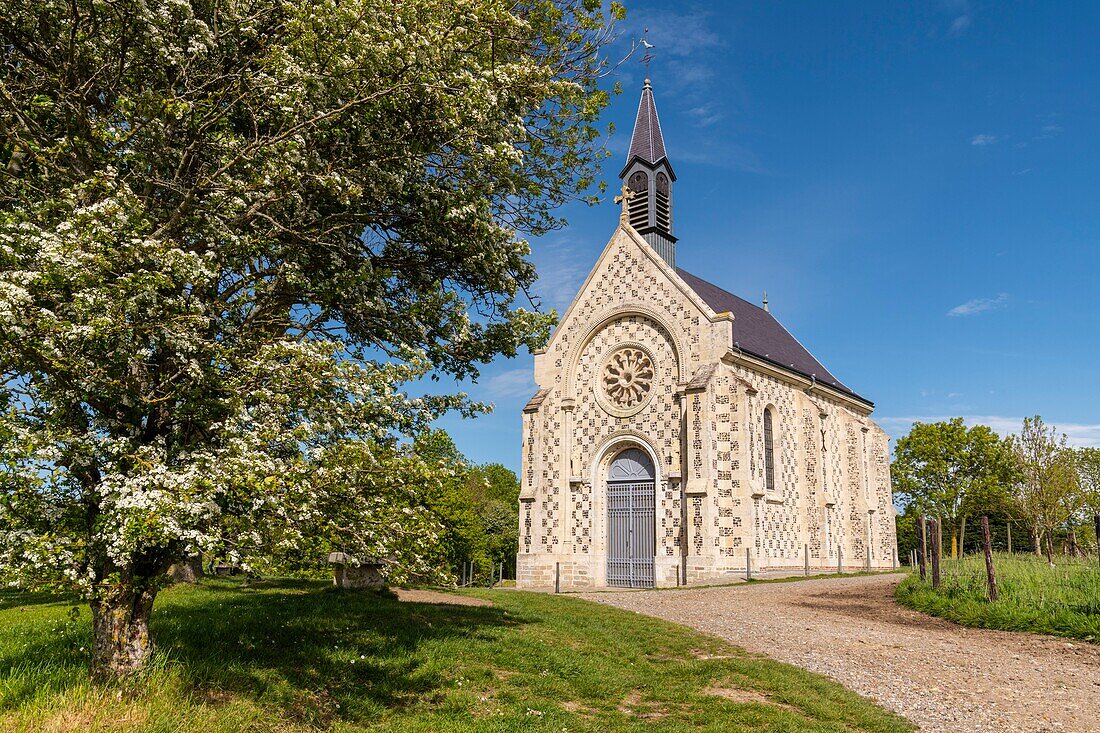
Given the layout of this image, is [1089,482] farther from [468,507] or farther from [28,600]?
[28,600]

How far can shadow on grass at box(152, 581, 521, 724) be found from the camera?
7461 mm

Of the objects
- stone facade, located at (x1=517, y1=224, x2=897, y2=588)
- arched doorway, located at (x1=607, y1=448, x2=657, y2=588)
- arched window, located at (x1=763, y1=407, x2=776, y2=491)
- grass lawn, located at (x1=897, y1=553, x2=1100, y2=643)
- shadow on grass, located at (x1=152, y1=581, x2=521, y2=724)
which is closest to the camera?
shadow on grass, located at (x1=152, y1=581, x2=521, y2=724)

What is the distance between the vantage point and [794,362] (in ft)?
115

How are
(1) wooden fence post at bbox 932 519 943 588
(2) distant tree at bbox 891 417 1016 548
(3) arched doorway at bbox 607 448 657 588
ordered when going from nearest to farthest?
(1) wooden fence post at bbox 932 519 943 588
(3) arched doorway at bbox 607 448 657 588
(2) distant tree at bbox 891 417 1016 548

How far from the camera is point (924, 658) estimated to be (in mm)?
10922

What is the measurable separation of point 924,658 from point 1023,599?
4.41 m

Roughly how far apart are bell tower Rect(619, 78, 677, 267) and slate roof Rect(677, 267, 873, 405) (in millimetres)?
1731

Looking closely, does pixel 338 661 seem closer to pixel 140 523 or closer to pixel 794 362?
pixel 140 523

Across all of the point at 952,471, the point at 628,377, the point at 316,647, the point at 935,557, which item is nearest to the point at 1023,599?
the point at 935,557

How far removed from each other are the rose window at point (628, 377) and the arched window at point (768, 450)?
5571mm

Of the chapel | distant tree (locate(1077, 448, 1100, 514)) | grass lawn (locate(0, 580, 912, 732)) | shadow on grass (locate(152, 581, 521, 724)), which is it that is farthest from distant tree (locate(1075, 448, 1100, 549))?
shadow on grass (locate(152, 581, 521, 724))

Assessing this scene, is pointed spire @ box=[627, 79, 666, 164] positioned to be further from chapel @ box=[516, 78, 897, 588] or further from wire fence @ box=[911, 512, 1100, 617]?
wire fence @ box=[911, 512, 1100, 617]

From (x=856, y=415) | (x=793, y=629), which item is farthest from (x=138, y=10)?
(x=856, y=415)

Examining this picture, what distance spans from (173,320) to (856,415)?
3894cm
